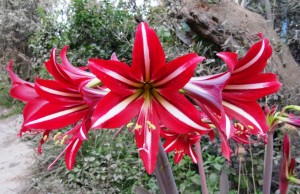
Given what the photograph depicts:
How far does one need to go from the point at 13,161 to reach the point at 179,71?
10.3ft

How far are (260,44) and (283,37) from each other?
114 inches

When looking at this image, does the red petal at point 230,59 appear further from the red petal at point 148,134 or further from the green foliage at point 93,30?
the green foliage at point 93,30

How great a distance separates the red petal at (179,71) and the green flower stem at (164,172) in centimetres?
11

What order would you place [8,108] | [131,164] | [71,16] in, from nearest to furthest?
[131,164] → [71,16] → [8,108]

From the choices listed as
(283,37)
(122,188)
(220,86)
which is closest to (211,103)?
(220,86)

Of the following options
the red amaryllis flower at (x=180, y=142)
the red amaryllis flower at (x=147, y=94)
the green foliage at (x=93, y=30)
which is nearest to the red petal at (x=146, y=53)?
the red amaryllis flower at (x=147, y=94)

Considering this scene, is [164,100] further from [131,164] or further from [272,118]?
[131,164]

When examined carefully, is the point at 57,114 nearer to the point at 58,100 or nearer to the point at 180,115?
the point at 58,100

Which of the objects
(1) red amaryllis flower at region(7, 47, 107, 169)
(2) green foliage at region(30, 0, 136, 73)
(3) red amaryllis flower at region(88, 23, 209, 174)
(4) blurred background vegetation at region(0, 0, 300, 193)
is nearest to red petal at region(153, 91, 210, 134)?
(3) red amaryllis flower at region(88, 23, 209, 174)

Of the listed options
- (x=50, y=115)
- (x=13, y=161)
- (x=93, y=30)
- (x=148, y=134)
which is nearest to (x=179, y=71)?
(x=148, y=134)

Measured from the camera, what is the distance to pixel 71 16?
4.59m

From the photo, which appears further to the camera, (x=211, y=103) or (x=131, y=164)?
(x=131, y=164)

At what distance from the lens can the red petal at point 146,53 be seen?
0.43 m

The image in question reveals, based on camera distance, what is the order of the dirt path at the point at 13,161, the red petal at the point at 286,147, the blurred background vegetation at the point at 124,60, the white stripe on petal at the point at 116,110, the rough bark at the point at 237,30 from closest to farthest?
the white stripe on petal at the point at 116,110 → the red petal at the point at 286,147 → the blurred background vegetation at the point at 124,60 → the rough bark at the point at 237,30 → the dirt path at the point at 13,161
